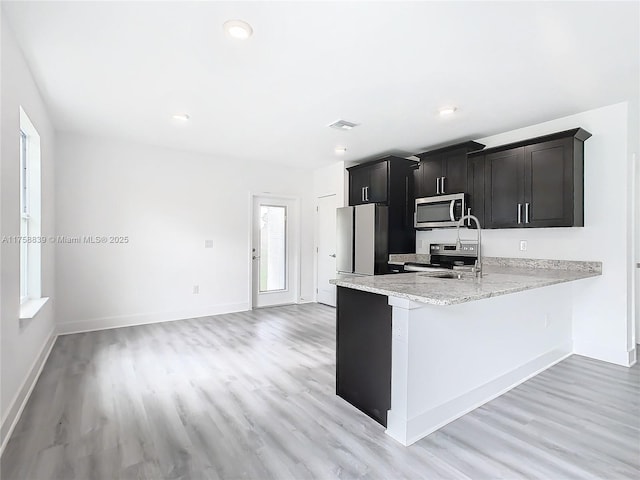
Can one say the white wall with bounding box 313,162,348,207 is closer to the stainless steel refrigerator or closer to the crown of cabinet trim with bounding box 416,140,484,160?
the stainless steel refrigerator

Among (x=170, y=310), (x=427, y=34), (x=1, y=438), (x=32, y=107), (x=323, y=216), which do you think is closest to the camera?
(x=1, y=438)

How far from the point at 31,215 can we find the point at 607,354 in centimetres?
568

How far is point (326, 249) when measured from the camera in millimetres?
6078

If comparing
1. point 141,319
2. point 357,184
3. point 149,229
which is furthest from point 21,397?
point 357,184

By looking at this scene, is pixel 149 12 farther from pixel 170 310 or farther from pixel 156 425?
pixel 170 310

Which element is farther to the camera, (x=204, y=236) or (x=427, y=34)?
(x=204, y=236)

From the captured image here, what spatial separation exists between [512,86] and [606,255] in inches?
76.4

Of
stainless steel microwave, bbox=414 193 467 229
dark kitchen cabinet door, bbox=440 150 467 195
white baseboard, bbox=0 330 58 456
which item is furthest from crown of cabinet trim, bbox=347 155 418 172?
white baseboard, bbox=0 330 58 456

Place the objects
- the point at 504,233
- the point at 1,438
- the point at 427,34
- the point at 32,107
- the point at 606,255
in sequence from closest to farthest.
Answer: the point at 1,438, the point at 427,34, the point at 32,107, the point at 606,255, the point at 504,233

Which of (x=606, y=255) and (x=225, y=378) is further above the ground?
(x=606, y=255)

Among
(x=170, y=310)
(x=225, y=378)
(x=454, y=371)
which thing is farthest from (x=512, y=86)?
(x=170, y=310)

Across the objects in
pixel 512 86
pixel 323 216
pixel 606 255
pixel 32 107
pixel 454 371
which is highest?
pixel 512 86

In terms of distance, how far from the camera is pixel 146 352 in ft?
11.4

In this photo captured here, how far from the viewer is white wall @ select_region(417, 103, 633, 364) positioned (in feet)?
10.4
